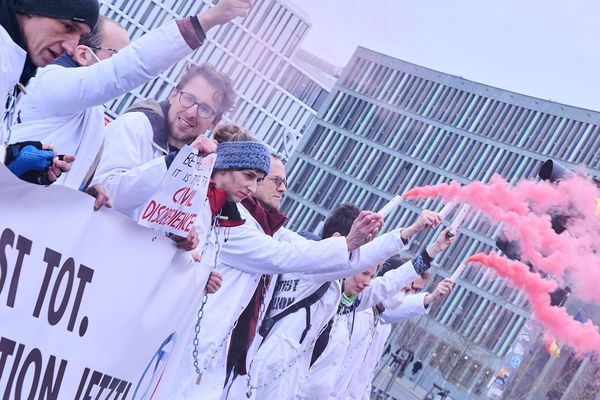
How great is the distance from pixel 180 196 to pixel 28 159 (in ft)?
4.26

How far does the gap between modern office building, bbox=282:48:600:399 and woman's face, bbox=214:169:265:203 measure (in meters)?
78.4

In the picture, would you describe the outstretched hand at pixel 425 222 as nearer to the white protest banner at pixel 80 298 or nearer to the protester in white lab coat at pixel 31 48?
the white protest banner at pixel 80 298

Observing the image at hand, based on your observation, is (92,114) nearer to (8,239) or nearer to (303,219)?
(8,239)

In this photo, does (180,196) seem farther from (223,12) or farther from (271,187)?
(271,187)

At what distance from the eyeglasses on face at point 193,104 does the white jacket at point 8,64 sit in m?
1.74

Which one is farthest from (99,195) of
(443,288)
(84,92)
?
(443,288)

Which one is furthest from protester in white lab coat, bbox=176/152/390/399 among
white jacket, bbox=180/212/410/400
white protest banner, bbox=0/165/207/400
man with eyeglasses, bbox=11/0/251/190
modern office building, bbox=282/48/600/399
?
modern office building, bbox=282/48/600/399

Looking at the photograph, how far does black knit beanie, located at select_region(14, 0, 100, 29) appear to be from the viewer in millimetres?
4273

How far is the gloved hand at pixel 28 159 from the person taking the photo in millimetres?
4461

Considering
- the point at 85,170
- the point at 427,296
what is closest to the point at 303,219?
the point at 427,296

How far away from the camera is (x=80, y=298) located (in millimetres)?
4957

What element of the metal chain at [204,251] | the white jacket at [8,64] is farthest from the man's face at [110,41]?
the white jacket at [8,64]

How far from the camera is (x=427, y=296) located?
Answer: 13008 millimetres

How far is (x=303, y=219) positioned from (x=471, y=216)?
17284mm
